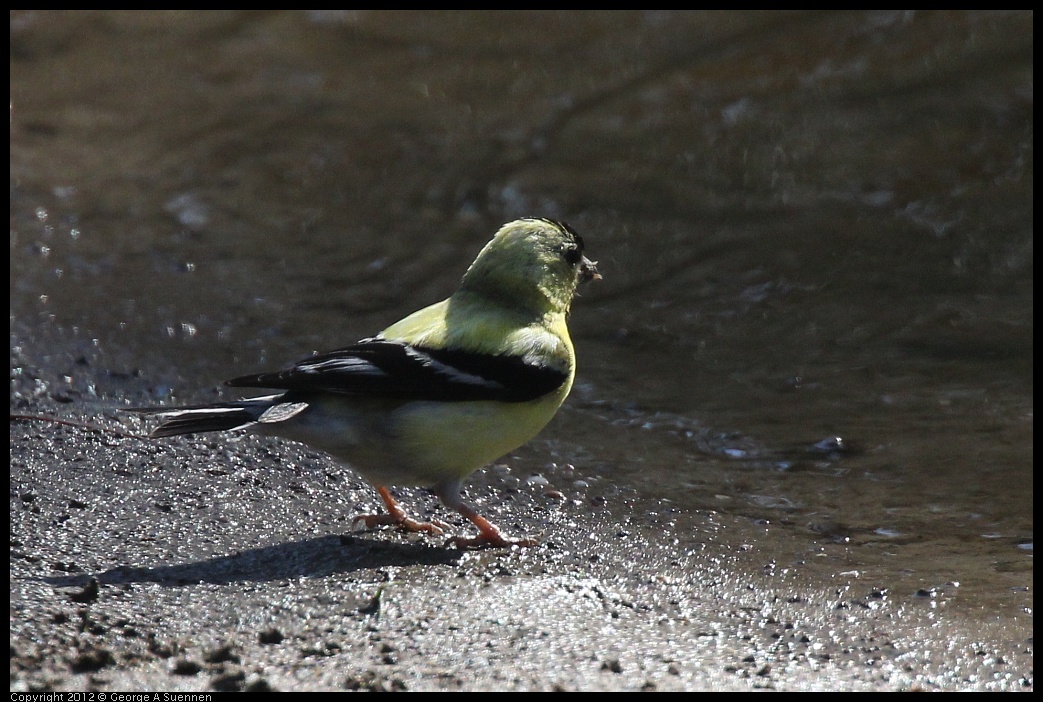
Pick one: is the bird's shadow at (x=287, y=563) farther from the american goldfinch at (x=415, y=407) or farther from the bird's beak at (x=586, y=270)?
the bird's beak at (x=586, y=270)

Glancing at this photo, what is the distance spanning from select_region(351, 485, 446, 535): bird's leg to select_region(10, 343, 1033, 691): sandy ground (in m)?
0.09

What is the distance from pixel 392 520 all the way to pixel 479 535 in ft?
1.46

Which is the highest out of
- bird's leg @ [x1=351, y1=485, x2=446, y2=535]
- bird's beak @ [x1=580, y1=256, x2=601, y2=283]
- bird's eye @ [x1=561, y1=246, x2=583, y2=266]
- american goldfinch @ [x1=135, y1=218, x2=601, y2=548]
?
bird's eye @ [x1=561, y1=246, x2=583, y2=266]

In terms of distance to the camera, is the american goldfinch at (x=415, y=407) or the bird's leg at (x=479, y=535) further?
the bird's leg at (x=479, y=535)

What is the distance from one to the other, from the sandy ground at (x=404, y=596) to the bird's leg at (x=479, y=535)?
72mm

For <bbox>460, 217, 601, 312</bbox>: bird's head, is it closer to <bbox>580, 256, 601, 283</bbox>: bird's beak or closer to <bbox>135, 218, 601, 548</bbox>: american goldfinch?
<bbox>580, 256, 601, 283</bbox>: bird's beak

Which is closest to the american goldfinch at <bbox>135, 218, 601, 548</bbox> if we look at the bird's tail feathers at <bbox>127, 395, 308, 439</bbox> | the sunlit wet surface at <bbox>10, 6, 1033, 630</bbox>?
the bird's tail feathers at <bbox>127, 395, 308, 439</bbox>

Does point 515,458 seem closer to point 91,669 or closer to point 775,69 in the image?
point 91,669

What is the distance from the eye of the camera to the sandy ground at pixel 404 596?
396cm

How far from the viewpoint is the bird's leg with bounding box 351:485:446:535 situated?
5457 millimetres

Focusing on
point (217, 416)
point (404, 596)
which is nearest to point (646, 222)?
point (217, 416)

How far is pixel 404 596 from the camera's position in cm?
454

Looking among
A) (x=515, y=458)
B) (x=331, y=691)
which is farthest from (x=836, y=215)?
(x=331, y=691)

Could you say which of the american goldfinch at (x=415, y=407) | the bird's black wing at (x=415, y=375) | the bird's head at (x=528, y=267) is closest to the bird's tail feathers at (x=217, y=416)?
the american goldfinch at (x=415, y=407)
